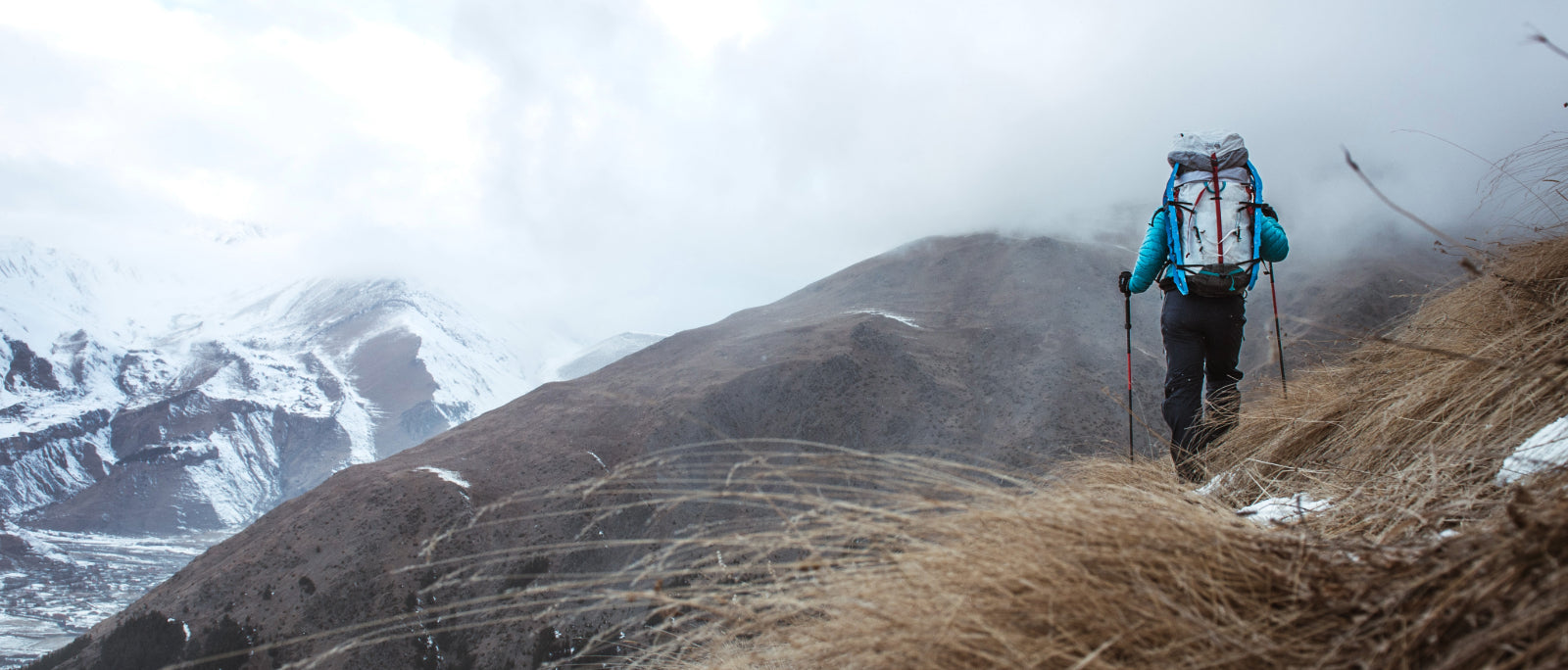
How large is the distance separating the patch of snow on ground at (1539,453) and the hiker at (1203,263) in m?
1.90

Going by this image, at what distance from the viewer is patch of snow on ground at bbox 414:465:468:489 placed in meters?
20.0

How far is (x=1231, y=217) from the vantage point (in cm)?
366

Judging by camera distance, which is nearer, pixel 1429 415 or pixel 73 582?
pixel 1429 415

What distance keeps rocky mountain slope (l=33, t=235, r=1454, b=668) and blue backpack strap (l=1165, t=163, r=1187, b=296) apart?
530 inches

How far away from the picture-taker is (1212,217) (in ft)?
12.1

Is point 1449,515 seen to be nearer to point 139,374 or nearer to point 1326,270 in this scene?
point 1326,270

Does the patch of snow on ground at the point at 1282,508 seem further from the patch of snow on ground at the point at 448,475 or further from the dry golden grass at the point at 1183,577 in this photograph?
the patch of snow on ground at the point at 448,475

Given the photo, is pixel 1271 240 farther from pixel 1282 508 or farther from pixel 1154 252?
pixel 1282 508

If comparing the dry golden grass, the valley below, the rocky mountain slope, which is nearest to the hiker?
the dry golden grass

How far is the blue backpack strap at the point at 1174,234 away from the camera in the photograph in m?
3.72

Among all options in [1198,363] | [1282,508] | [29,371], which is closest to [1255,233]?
[1198,363]

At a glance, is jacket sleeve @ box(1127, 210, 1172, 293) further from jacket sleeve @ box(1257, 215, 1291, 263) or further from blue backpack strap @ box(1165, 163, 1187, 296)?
jacket sleeve @ box(1257, 215, 1291, 263)

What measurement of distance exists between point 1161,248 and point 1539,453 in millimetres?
2442

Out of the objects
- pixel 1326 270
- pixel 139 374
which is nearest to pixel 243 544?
pixel 1326 270
